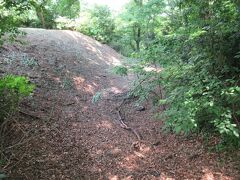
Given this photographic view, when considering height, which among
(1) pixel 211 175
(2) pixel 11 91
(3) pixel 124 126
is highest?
(2) pixel 11 91

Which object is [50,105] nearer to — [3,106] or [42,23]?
[3,106]

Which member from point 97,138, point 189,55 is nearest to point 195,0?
point 189,55

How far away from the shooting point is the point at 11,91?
5.29m

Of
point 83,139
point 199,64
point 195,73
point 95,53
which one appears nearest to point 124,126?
point 83,139

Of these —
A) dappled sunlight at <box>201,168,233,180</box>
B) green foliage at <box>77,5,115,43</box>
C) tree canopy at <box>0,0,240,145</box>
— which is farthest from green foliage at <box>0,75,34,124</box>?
green foliage at <box>77,5,115,43</box>

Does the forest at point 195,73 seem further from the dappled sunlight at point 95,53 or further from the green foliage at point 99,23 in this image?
the green foliage at point 99,23

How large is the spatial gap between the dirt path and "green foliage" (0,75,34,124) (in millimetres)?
584

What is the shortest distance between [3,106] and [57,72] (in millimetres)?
4472

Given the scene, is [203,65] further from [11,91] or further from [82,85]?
[82,85]

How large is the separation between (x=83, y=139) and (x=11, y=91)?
227cm

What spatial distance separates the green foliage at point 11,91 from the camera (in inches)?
199

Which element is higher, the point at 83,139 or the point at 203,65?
the point at 203,65

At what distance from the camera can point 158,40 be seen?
22.3ft

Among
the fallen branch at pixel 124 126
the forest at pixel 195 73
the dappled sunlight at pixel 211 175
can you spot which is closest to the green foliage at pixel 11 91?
the forest at pixel 195 73
